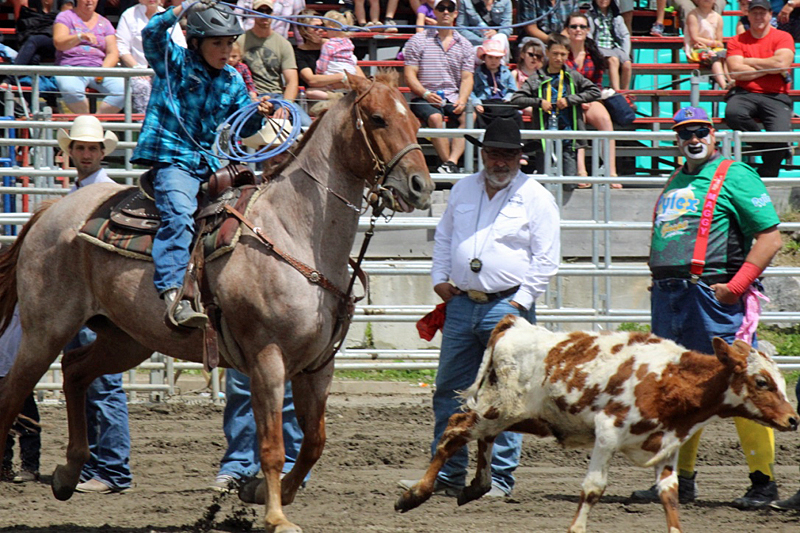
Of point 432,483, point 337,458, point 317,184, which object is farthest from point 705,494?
point 317,184

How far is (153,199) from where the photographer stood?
19.5ft

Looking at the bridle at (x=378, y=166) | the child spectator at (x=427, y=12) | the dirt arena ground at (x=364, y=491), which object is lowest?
the dirt arena ground at (x=364, y=491)

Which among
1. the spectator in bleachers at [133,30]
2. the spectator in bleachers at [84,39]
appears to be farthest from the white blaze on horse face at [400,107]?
the spectator in bleachers at [133,30]

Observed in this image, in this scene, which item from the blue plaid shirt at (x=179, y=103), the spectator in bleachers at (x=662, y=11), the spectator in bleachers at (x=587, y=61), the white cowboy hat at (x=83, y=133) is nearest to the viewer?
the blue plaid shirt at (x=179, y=103)

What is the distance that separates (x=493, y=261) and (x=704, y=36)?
8.92 metres

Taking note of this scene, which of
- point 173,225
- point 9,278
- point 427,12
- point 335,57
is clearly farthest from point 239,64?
point 173,225

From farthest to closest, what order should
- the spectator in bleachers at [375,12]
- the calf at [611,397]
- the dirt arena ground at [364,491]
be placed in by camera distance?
the spectator in bleachers at [375,12] → the dirt arena ground at [364,491] → the calf at [611,397]

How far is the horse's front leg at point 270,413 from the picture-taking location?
536 cm

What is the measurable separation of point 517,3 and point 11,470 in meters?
9.13

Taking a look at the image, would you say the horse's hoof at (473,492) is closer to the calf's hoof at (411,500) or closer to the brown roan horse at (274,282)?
the calf's hoof at (411,500)

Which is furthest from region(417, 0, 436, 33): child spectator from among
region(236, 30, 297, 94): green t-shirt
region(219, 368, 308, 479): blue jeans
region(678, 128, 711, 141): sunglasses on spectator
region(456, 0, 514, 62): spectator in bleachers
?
region(219, 368, 308, 479): blue jeans

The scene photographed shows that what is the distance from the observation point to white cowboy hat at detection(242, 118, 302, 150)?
6280 mm

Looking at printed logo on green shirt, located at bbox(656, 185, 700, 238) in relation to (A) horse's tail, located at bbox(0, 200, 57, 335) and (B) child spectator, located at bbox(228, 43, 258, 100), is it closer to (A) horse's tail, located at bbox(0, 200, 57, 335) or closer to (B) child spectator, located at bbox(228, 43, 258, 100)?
(A) horse's tail, located at bbox(0, 200, 57, 335)

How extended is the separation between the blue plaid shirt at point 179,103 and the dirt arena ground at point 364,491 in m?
2.08
